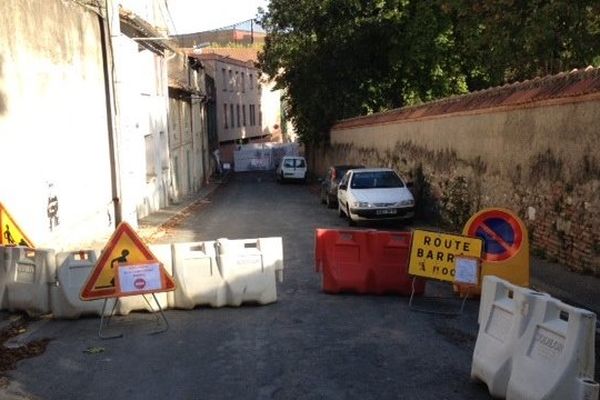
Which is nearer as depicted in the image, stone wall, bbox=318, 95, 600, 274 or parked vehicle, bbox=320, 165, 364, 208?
stone wall, bbox=318, 95, 600, 274

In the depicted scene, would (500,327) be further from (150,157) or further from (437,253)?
(150,157)

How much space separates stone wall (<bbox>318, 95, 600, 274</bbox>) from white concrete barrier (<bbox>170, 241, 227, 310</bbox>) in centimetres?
562

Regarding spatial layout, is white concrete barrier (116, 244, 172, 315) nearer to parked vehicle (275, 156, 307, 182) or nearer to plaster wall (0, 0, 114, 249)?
plaster wall (0, 0, 114, 249)

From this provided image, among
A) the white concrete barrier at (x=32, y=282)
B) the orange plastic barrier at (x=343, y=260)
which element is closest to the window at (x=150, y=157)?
the orange plastic barrier at (x=343, y=260)

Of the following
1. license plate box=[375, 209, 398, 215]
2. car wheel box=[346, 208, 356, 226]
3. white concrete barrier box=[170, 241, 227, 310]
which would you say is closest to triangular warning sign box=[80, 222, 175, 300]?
white concrete barrier box=[170, 241, 227, 310]

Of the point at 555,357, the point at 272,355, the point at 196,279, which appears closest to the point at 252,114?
the point at 196,279

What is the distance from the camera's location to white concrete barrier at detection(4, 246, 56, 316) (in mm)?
7945

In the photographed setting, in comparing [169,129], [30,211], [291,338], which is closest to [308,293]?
[291,338]

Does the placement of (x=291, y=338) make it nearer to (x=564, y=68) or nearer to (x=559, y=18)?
(x=559, y=18)

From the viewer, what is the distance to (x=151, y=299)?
8242mm

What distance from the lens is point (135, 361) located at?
6324mm

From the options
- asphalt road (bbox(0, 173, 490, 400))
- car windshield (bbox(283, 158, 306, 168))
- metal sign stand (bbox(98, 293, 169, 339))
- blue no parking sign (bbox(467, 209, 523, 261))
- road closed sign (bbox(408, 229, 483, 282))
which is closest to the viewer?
asphalt road (bbox(0, 173, 490, 400))

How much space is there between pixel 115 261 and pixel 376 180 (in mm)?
12193

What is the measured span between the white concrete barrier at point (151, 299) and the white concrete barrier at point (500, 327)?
13.4ft
